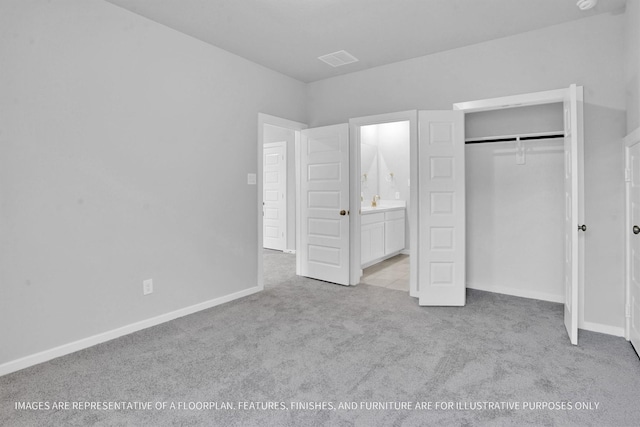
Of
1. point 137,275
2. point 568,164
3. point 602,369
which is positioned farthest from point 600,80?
point 137,275

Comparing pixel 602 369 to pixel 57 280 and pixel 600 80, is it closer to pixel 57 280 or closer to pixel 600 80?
pixel 600 80

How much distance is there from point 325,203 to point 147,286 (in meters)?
2.32

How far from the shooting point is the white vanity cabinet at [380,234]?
5.17 metres

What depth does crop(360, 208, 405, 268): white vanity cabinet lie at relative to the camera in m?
5.17

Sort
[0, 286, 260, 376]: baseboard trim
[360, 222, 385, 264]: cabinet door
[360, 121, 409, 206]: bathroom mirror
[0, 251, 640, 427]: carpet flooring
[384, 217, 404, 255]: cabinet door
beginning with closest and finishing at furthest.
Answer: [0, 251, 640, 427]: carpet flooring < [0, 286, 260, 376]: baseboard trim < [360, 222, 385, 264]: cabinet door < [384, 217, 404, 255]: cabinet door < [360, 121, 409, 206]: bathroom mirror

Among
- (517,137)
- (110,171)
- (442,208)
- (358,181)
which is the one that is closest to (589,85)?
(517,137)

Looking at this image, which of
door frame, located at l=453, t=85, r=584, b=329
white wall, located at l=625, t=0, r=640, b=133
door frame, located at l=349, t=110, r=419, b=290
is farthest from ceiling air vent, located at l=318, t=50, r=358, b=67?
white wall, located at l=625, t=0, r=640, b=133

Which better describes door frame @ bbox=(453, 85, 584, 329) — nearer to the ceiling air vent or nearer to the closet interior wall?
the closet interior wall

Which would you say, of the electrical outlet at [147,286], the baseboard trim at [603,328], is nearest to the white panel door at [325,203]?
the electrical outlet at [147,286]

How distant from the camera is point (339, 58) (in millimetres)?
4055

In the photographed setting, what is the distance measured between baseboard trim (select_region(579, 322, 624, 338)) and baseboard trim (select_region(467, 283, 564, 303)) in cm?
56

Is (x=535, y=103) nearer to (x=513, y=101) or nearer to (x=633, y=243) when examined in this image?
(x=513, y=101)

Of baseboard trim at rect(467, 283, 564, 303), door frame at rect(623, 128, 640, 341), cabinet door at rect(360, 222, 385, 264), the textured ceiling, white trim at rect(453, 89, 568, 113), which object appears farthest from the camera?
cabinet door at rect(360, 222, 385, 264)

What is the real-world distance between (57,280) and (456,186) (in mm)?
3555
